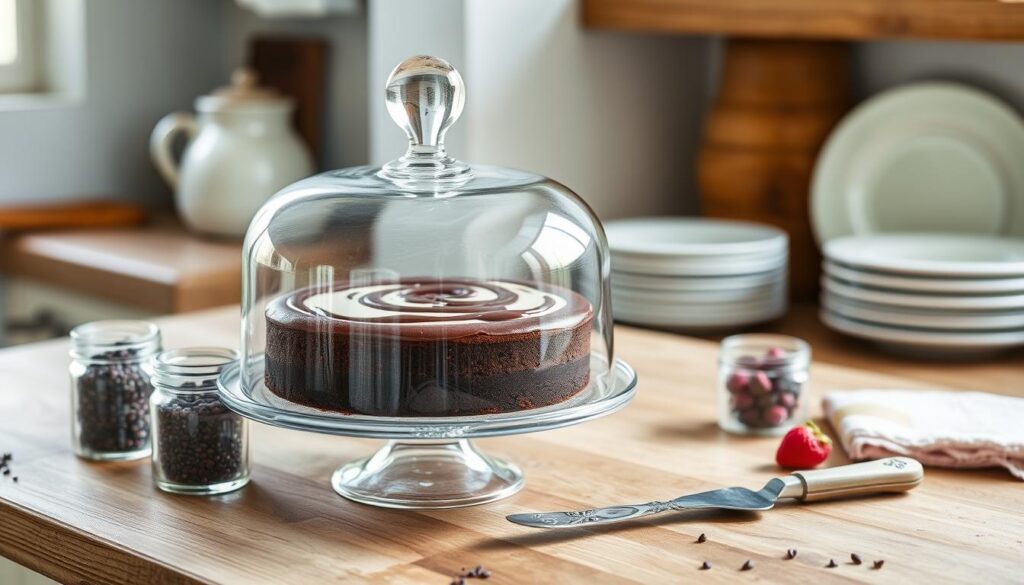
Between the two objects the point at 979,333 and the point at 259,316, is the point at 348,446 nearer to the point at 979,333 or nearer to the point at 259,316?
the point at 259,316

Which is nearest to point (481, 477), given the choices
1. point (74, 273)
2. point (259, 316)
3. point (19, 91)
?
point (259, 316)

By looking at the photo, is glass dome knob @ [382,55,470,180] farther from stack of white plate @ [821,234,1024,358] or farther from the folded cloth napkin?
stack of white plate @ [821,234,1024,358]

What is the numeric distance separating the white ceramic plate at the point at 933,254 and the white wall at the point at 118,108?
64.6 inches

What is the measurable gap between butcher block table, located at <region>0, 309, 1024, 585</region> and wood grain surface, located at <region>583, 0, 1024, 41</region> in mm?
684

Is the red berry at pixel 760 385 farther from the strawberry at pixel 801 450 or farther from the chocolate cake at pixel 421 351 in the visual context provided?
the chocolate cake at pixel 421 351

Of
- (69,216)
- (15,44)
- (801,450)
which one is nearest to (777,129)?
(801,450)

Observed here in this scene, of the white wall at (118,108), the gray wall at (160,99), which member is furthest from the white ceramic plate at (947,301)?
the white wall at (118,108)

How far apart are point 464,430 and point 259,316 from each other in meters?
0.27

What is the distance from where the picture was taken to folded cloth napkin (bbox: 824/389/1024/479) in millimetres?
1182

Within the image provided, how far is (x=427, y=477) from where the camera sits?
44.6 inches

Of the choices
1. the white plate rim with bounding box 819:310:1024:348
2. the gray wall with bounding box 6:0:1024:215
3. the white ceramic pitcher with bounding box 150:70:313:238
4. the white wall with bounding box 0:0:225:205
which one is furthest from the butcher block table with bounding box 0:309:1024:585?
the white wall with bounding box 0:0:225:205

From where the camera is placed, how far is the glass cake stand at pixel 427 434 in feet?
3.29

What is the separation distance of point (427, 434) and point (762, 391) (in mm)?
418

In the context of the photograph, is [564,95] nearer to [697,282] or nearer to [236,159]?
[697,282]
